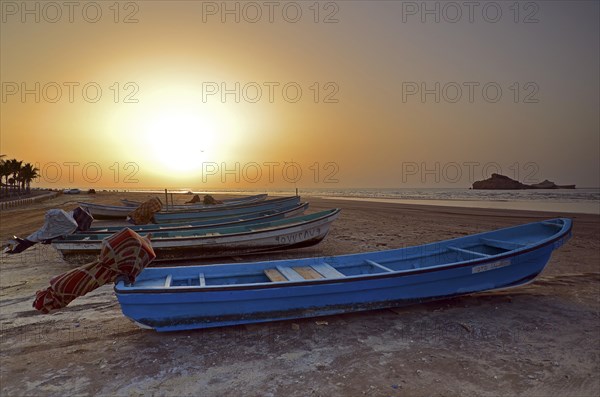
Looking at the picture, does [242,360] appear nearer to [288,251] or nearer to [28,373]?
[28,373]

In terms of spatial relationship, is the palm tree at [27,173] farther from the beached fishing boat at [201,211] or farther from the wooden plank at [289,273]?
the wooden plank at [289,273]

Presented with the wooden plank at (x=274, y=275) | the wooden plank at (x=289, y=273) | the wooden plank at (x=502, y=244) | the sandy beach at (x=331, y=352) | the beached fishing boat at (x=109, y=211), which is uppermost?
the wooden plank at (x=502, y=244)

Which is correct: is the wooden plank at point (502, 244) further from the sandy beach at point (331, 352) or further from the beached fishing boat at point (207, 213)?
the beached fishing boat at point (207, 213)

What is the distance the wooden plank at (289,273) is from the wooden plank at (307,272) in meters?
0.10

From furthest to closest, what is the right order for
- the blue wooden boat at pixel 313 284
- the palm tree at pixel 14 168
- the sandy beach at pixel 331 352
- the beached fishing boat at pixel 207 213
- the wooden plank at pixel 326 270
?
the palm tree at pixel 14 168 < the beached fishing boat at pixel 207 213 < the wooden plank at pixel 326 270 < the blue wooden boat at pixel 313 284 < the sandy beach at pixel 331 352

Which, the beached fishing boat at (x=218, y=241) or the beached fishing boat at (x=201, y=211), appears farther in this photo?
the beached fishing boat at (x=201, y=211)

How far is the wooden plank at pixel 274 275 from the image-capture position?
6.34 m

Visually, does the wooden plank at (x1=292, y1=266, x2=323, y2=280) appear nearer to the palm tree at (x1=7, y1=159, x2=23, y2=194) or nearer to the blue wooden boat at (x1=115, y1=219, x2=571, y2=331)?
the blue wooden boat at (x1=115, y1=219, x2=571, y2=331)

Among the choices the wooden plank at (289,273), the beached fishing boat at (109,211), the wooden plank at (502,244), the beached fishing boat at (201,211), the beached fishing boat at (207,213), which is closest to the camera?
the wooden plank at (289,273)

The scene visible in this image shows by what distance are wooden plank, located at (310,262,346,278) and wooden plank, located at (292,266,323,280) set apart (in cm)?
9

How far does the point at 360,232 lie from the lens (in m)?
16.4

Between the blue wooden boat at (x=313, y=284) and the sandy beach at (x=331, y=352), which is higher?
the blue wooden boat at (x=313, y=284)

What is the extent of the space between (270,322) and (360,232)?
35.6 feet

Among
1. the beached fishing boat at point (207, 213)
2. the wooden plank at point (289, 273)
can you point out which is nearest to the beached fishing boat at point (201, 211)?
the beached fishing boat at point (207, 213)
